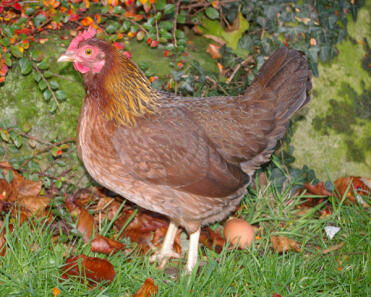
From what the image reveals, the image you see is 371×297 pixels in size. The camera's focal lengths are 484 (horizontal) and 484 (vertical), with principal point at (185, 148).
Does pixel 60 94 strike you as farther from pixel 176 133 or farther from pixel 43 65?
pixel 176 133

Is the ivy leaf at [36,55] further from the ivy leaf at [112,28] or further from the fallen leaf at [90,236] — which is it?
the fallen leaf at [90,236]

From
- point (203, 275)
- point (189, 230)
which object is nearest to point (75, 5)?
point (189, 230)

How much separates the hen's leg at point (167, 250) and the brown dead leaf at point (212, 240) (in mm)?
259

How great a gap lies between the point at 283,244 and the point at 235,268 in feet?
1.75

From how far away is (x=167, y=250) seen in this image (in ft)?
12.4

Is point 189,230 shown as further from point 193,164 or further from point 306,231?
point 306,231

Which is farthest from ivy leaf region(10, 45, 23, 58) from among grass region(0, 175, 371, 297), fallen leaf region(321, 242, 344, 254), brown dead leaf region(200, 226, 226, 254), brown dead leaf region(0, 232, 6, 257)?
fallen leaf region(321, 242, 344, 254)

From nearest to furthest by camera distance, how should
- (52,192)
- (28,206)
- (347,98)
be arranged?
(28,206), (52,192), (347,98)

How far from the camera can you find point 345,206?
13.4ft

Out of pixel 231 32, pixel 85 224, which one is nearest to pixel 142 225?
pixel 85 224

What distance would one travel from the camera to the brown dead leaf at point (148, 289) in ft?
9.80

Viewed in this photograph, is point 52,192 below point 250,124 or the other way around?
below

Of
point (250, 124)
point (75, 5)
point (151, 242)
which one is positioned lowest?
point (151, 242)

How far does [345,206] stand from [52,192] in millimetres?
2468
